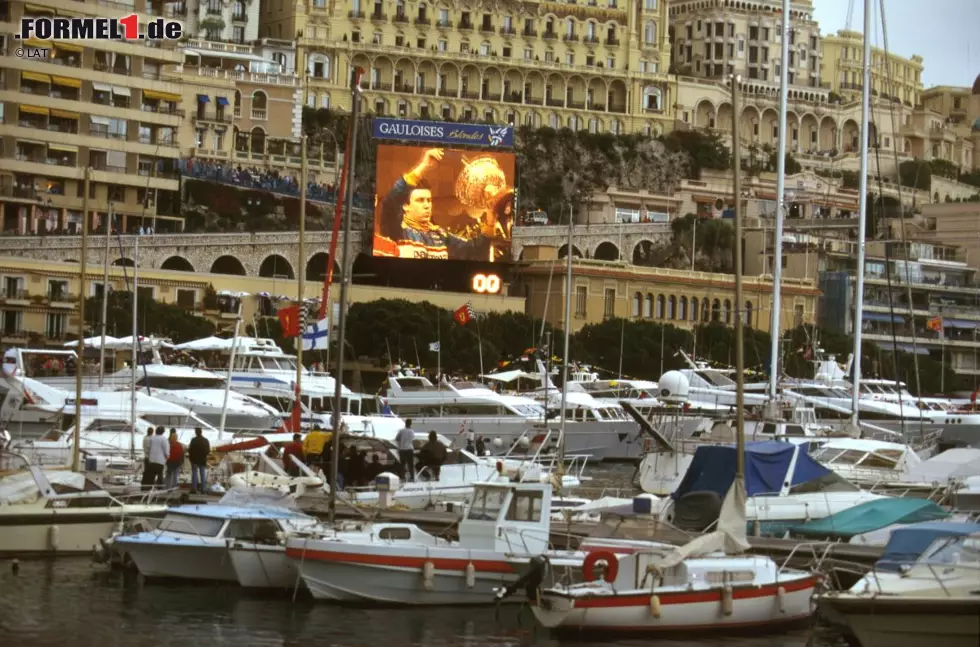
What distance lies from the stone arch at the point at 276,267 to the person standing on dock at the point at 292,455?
58801 millimetres

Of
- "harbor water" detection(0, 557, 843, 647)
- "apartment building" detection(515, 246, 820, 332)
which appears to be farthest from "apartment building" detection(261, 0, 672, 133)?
"harbor water" detection(0, 557, 843, 647)

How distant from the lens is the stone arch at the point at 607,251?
386ft

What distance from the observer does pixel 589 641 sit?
26344mm

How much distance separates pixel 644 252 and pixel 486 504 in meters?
92.0


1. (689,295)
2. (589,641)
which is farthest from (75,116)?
(589,641)

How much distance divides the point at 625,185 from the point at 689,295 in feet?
67.4

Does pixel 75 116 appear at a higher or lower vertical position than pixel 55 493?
higher

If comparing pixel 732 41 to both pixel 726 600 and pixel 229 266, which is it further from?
pixel 726 600

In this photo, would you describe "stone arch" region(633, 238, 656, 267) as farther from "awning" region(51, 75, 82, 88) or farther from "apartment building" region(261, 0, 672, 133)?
"awning" region(51, 75, 82, 88)

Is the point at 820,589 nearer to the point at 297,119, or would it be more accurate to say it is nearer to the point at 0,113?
the point at 0,113

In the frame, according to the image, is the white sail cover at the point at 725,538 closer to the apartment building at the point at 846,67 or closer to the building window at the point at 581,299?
the building window at the point at 581,299

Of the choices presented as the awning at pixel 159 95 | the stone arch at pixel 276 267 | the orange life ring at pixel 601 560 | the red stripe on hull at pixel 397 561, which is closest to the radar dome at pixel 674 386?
the red stripe on hull at pixel 397 561

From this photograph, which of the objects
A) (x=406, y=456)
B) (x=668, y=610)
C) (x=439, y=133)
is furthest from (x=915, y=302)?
(x=668, y=610)

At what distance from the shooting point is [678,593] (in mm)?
26297
